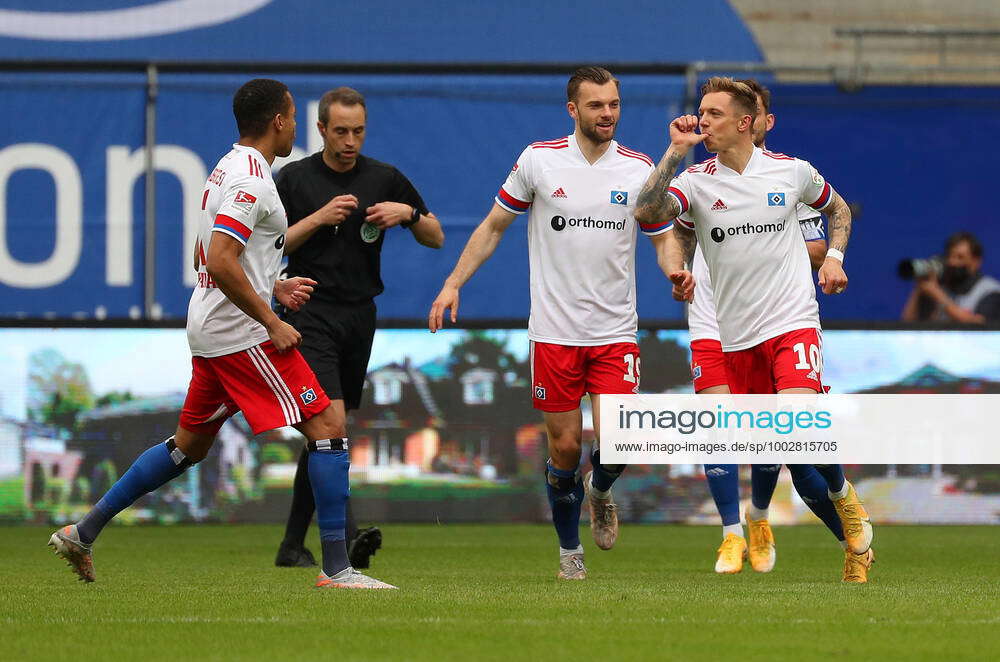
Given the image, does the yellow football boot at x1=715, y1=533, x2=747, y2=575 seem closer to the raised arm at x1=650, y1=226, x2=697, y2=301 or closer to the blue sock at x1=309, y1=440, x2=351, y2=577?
the raised arm at x1=650, y1=226, x2=697, y2=301

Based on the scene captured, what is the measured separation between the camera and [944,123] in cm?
1513

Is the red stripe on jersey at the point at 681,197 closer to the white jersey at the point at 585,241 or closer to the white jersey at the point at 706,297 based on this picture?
the white jersey at the point at 585,241

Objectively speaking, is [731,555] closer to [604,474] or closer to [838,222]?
[604,474]

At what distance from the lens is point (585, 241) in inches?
314

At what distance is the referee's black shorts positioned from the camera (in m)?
8.37

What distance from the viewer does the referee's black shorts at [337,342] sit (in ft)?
27.5

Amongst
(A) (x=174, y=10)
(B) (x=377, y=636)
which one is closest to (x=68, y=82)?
(A) (x=174, y=10)

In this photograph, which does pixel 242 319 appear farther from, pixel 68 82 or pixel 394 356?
pixel 68 82

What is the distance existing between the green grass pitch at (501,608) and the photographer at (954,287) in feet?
13.6

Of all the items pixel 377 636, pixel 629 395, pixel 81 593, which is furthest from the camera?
pixel 629 395

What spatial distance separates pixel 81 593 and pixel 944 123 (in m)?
10.3

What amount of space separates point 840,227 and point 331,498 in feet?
9.03

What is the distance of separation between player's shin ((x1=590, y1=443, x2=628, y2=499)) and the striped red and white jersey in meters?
0.60

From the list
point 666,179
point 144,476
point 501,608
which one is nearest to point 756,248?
point 666,179
